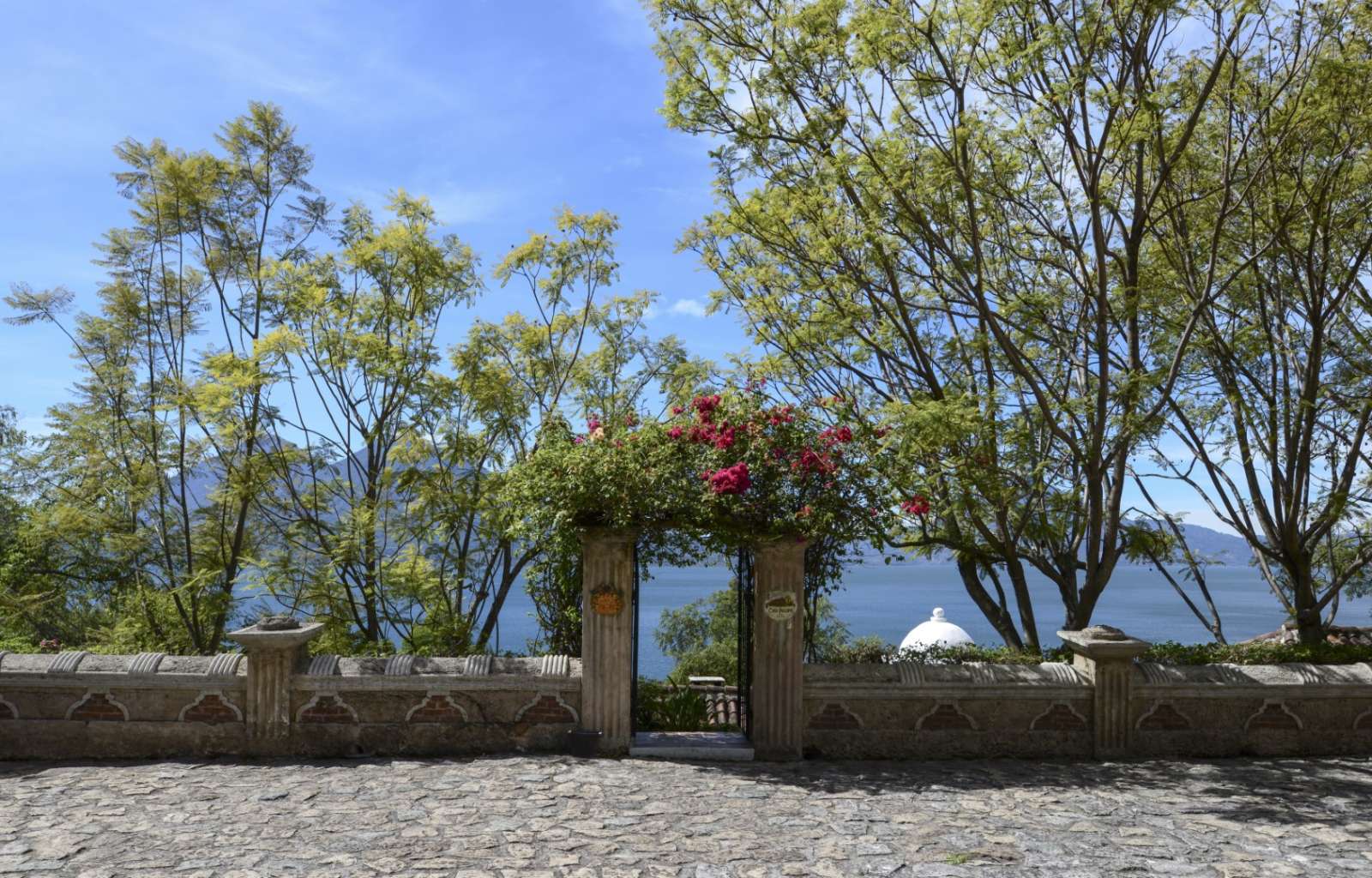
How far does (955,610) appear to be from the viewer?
9362 cm

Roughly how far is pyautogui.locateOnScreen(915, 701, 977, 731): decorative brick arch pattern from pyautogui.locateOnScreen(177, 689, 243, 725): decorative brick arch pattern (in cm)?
595

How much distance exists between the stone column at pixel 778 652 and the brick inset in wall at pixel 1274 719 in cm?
412

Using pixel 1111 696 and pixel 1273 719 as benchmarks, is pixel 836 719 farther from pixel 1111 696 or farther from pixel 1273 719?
pixel 1273 719

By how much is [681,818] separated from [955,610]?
91.7 metres

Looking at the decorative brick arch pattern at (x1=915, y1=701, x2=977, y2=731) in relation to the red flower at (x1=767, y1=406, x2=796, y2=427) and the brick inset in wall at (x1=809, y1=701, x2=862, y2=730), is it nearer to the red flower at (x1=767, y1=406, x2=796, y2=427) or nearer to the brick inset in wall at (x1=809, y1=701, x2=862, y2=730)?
the brick inset in wall at (x1=809, y1=701, x2=862, y2=730)

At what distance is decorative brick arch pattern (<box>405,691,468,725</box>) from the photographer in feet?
28.3

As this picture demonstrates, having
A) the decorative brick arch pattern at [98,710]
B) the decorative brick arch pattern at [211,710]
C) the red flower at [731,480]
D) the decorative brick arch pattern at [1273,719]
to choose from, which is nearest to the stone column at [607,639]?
the red flower at [731,480]

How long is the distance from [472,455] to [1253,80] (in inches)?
404

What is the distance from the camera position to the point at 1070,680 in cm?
885

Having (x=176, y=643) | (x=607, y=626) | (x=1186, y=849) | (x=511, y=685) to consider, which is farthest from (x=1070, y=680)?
(x=176, y=643)

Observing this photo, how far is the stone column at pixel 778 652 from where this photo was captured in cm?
866

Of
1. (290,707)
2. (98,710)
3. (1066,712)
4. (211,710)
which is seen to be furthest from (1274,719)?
(98,710)

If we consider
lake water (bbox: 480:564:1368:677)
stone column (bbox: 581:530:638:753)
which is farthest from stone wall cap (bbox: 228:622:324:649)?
lake water (bbox: 480:564:1368:677)

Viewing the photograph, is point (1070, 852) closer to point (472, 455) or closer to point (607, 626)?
point (607, 626)
